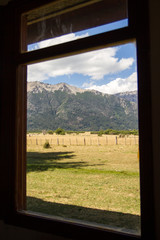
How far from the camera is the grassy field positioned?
16.7 feet

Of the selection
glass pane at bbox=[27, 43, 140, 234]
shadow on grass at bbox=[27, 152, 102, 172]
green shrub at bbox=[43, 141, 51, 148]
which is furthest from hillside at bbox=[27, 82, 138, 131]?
green shrub at bbox=[43, 141, 51, 148]

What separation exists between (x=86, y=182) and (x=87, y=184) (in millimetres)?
291

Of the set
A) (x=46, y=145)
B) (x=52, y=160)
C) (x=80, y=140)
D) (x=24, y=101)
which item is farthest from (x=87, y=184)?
(x=80, y=140)

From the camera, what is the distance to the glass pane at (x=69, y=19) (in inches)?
49.7

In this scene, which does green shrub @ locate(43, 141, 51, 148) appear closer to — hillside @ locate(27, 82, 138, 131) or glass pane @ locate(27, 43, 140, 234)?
glass pane @ locate(27, 43, 140, 234)

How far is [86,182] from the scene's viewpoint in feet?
29.8

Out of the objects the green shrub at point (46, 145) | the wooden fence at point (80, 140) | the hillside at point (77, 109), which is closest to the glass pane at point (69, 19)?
the hillside at point (77, 109)

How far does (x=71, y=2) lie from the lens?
1.31 metres

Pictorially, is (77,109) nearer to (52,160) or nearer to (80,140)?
(52,160)

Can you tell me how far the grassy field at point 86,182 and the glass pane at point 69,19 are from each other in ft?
3.89

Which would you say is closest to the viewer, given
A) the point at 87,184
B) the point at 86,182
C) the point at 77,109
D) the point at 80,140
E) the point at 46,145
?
the point at 87,184

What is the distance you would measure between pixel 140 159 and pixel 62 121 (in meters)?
8.43

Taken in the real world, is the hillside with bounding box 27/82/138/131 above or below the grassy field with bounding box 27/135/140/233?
above

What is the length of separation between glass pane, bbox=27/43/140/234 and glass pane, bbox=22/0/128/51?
924mm
